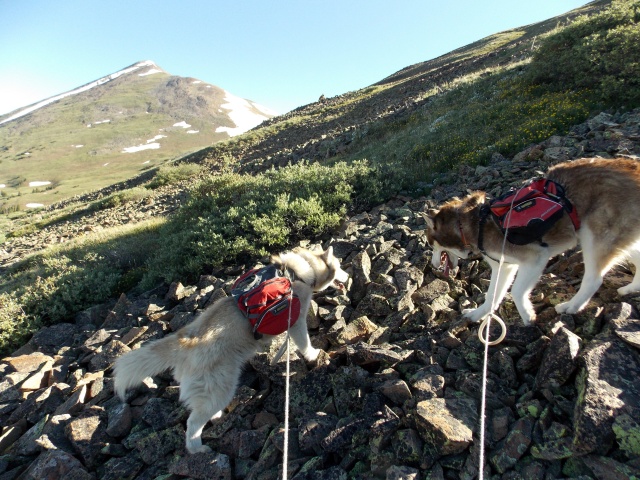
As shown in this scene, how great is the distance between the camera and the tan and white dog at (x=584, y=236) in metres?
3.11

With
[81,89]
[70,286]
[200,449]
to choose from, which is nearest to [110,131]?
[81,89]

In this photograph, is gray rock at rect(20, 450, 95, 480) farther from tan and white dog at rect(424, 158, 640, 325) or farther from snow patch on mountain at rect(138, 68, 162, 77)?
snow patch on mountain at rect(138, 68, 162, 77)

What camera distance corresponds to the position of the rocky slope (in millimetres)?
2340

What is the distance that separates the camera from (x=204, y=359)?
3.40 metres

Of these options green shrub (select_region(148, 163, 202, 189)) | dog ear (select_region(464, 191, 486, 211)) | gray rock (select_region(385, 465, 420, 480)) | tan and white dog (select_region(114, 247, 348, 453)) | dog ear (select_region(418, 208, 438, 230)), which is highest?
green shrub (select_region(148, 163, 202, 189))

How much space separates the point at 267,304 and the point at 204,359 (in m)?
0.85

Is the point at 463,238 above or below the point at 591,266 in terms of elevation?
above

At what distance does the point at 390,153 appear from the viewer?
12.4m

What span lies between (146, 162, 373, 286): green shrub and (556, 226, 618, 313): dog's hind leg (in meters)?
4.87

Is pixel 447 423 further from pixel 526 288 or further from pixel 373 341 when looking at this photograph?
pixel 526 288

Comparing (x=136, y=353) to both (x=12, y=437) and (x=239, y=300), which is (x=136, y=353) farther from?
(x=12, y=437)

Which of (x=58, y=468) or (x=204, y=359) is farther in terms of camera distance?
(x=204, y=359)

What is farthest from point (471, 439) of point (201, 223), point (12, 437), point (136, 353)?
point (201, 223)

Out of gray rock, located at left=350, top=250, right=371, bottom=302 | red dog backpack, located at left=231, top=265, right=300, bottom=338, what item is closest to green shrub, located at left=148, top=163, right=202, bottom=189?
gray rock, located at left=350, top=250, right=371, bottom=302
